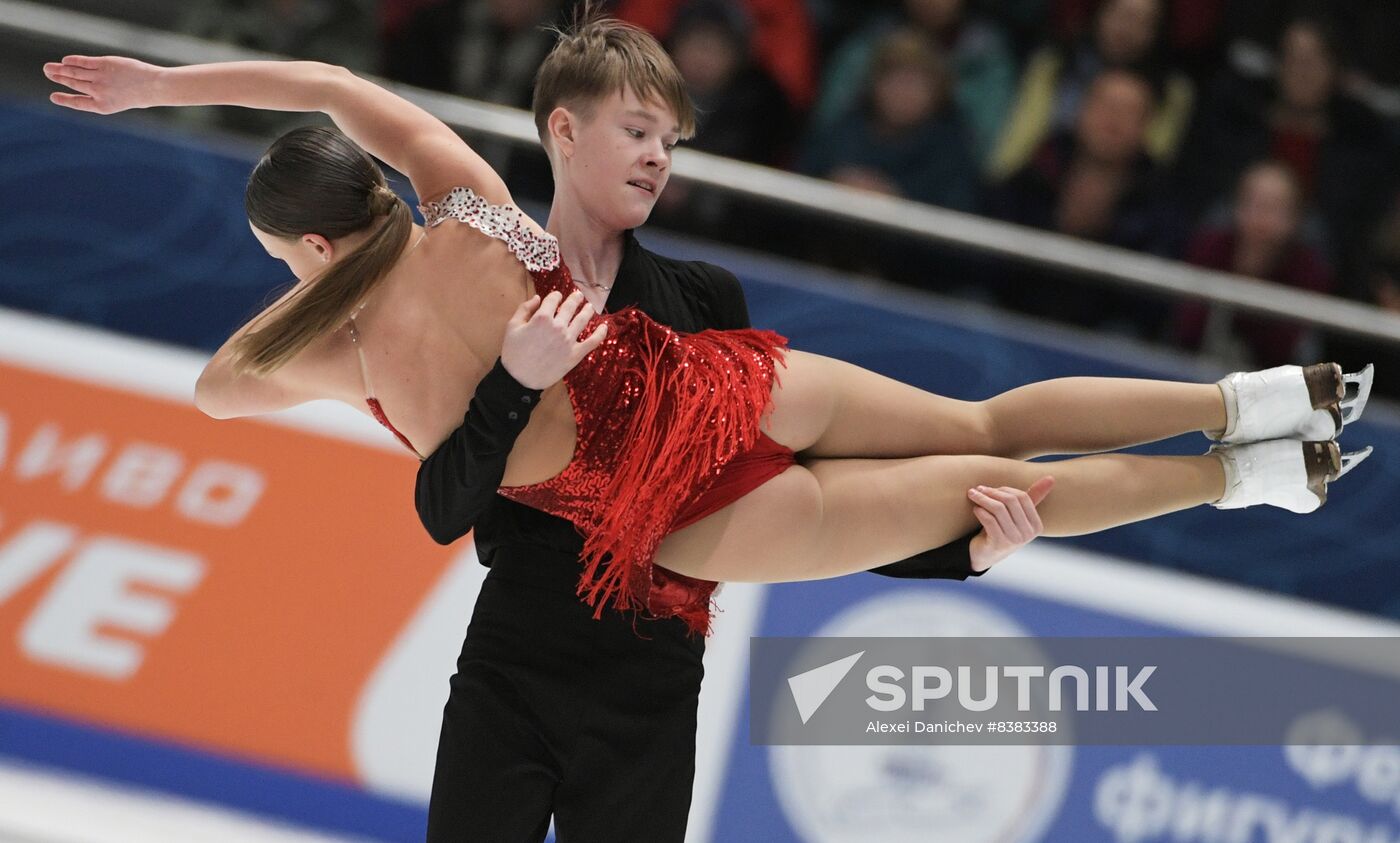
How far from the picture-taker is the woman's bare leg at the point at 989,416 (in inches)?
94.3

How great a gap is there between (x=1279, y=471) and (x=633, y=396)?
109 cm

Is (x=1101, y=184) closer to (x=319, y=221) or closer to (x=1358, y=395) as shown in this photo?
(x=1358, y=395)

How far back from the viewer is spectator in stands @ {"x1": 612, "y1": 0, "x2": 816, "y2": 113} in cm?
471

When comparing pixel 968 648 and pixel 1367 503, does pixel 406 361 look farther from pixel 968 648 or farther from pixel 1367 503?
pixel 1367 503

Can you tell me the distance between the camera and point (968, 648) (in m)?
3.52

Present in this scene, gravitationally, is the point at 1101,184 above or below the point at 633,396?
above

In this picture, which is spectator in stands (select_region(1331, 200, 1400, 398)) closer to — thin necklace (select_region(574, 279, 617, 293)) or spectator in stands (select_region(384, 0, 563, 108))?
spectator in stands (select_region(384, 0, 563, 108))

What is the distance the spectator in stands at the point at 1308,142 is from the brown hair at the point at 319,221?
133 inches

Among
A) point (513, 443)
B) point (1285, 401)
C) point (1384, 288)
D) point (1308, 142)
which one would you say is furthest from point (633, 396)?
point (1308, 142)

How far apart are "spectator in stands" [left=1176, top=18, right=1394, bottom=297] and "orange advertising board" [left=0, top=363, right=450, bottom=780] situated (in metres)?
2.90

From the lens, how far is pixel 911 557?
2494 mm

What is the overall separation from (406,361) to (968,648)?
5.91 feet

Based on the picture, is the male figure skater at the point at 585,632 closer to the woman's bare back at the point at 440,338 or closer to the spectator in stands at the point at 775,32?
the woman's bare back at the point at 440,338

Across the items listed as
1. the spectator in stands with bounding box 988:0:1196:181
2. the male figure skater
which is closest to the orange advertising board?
the male figure skater
